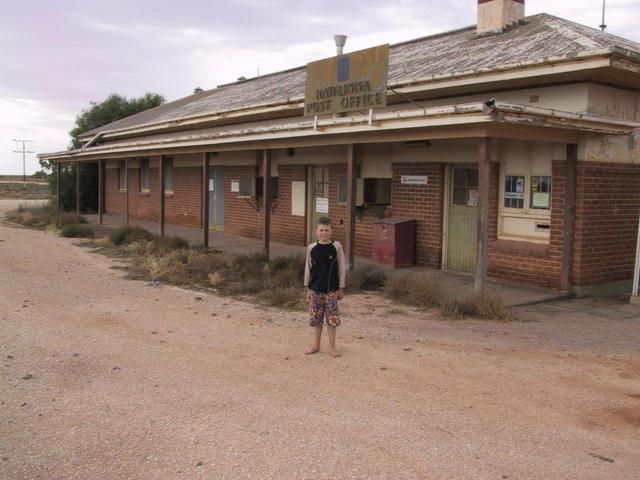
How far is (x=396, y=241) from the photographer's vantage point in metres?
12.5

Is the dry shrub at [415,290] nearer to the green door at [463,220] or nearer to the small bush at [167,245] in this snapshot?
Result: the green door at [463,220]

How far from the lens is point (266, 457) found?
423 cm

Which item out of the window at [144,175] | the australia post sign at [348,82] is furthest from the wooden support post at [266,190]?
the window at [144,175]

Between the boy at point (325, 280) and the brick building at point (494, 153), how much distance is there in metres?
2.81

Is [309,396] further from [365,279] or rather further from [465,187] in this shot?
[465,187]

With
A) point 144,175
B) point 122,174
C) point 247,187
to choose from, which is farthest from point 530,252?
point 122,174

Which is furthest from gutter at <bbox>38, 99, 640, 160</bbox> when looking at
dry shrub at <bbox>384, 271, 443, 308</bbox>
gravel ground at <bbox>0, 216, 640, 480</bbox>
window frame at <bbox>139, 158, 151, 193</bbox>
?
window frame at <bbox>139, 158, 151, 193</bbox>

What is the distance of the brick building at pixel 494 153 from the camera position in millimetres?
9188

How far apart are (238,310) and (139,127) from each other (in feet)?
57.9

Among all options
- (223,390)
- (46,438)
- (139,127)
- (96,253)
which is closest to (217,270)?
(96,253)

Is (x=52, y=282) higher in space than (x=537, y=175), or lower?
lower

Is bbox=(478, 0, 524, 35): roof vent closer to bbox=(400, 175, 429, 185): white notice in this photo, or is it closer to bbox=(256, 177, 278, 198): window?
bbox=(400, 175, 429, 185): white notice

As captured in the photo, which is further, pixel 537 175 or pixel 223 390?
pixel 537 175

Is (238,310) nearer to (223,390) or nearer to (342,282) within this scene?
(342,282)
